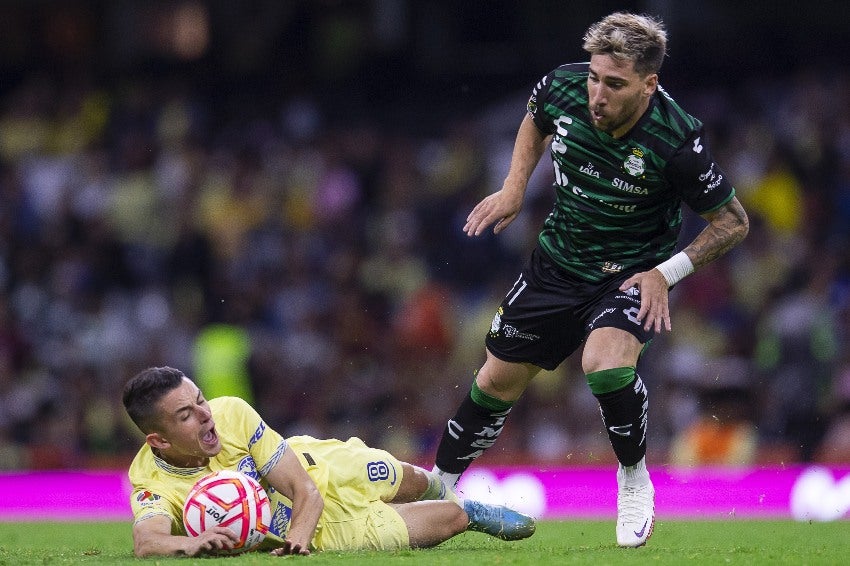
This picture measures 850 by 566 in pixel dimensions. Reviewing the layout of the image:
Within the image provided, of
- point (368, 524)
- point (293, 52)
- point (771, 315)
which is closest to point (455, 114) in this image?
point (293, 52)

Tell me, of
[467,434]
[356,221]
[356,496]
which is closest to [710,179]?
[467,434]

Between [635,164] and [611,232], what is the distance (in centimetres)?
39

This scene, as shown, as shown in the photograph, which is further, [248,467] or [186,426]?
[248,467]

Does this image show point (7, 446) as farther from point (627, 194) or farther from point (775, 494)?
point (627, 194)

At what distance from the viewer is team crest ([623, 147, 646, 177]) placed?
598cm

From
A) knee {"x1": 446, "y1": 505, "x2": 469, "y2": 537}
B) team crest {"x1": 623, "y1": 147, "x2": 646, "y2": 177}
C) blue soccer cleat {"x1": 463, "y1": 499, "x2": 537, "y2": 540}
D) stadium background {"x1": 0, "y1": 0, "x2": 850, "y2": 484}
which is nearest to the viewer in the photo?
team crest {"x1": 623, "y1": 147, "x2": 646, "y2": 177}

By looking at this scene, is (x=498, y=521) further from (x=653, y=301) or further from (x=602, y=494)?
(x=602, y=494)

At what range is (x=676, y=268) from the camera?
6.00 m

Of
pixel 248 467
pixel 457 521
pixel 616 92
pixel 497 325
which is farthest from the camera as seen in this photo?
pixel 497 325

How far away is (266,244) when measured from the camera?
1369 centimetres

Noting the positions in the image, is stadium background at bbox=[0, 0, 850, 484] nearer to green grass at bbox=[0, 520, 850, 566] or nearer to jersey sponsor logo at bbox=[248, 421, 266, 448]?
green grass at bbox=[0, 520, 850, 566]

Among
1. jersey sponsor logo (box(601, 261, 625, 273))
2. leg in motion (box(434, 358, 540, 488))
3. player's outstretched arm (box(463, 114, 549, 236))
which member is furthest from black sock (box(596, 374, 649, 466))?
player's outstretched arm (box(463, 114, 549, 236))

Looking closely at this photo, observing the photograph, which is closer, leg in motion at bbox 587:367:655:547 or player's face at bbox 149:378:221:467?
player's face at bbox 149:378:221:467

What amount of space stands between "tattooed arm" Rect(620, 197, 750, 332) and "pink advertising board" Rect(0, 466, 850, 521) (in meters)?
3.53
